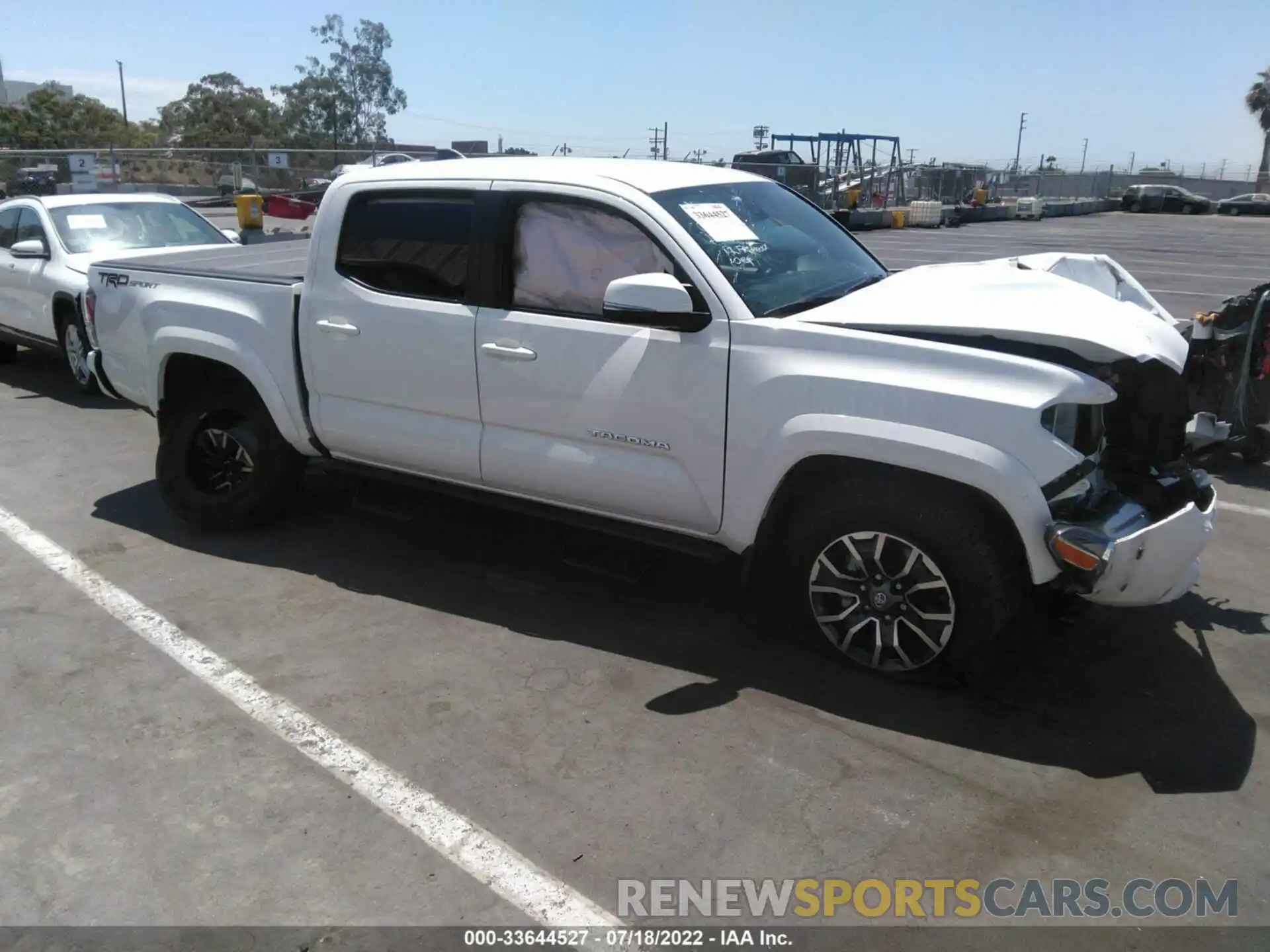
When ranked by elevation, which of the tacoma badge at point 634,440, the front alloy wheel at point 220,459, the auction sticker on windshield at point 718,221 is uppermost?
the auction sticker on windshield at point 718,221

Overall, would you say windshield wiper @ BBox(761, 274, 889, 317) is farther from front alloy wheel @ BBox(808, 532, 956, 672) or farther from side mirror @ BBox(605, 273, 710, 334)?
front alloy wheel @ BBox(808, 532, 956, 672)

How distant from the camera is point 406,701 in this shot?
387 centimetres

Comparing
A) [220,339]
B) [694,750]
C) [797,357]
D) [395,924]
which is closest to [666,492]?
[797,357]

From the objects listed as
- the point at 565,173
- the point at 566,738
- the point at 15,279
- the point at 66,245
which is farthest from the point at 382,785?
the point at 15,279

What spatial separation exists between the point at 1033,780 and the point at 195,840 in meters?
2.71

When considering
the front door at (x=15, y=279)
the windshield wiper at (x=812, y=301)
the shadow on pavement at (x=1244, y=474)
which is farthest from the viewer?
the front door at (x=15, y=279)

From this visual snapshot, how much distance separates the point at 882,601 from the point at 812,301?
4.16 feet

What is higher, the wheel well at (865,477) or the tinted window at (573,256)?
the tinted window at (573,256)

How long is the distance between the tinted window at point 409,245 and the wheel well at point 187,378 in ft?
3.77

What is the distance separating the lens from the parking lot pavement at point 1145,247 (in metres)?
16.4

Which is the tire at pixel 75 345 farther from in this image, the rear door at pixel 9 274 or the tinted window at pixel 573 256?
the tinted window at pixel 573 256

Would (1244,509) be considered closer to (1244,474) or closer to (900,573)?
(1244,474)

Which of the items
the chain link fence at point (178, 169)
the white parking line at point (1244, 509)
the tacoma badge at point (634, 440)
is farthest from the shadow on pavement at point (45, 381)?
the chain link fence at point (178, 169)

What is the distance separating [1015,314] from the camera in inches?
143
